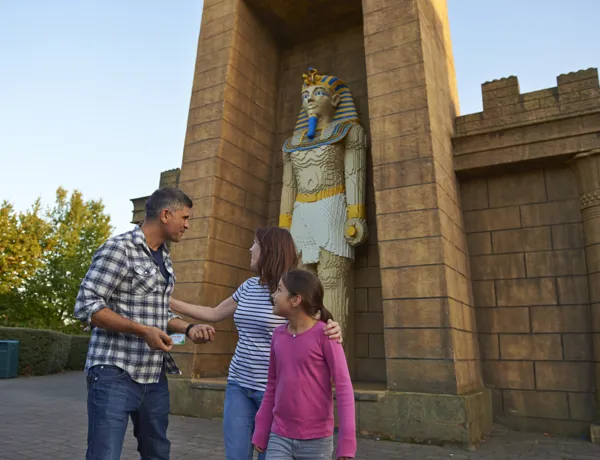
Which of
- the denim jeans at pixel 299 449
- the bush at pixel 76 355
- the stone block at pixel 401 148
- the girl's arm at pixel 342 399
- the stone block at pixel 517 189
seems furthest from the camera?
the bush at pixel 76 355

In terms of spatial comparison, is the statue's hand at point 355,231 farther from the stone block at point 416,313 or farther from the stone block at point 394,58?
the stone block at point 394,58

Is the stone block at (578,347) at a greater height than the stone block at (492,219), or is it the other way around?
the stone block at (492,219)

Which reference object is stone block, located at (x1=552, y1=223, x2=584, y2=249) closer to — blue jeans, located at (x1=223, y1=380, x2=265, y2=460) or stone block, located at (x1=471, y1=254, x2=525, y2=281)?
stone block, located at (x1=471, y1=254, x2=525, y2=281)

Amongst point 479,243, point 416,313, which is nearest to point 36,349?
point 416,313

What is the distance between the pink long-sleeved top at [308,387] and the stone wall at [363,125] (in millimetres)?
5526

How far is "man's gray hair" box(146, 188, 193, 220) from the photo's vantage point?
3.05 m

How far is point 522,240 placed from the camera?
732cm

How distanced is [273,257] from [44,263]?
87.7 ft

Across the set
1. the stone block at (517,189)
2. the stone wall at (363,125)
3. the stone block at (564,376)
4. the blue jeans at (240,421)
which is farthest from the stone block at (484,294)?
the blue jeans at (240,421)

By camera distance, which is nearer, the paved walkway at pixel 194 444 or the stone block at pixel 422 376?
the paved walkway at pixel 194 444

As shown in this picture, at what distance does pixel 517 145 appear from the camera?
7.33 meters

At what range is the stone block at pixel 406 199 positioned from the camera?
20.7ft

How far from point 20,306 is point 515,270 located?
84.5 ft

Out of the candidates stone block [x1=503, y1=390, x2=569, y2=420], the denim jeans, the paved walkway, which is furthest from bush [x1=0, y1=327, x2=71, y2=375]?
the denim jeans
